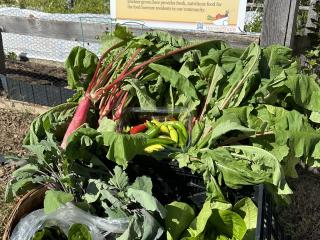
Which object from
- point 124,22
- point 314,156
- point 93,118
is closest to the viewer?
point 314,156

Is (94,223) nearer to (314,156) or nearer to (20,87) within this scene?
(314,156)

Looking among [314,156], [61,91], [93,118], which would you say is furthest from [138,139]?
[61,91]

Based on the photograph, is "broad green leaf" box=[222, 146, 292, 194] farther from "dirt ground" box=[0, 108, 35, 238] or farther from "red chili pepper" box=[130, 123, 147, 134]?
"dirt ground" box=[0, 108, 35, 238]

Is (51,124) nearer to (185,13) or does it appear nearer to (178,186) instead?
(178,186)

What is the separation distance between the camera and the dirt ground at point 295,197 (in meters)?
2.75

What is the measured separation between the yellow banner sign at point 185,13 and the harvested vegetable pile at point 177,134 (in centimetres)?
81

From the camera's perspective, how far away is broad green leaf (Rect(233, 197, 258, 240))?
2.20m

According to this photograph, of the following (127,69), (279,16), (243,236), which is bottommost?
(243,236)

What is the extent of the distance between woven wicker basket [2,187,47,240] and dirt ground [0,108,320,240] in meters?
0.38

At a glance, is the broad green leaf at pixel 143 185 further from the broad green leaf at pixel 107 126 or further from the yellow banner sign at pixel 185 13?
the yellow banner sign at pixel 185 13

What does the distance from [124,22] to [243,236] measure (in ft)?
7.80

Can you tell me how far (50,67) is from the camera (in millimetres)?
6258

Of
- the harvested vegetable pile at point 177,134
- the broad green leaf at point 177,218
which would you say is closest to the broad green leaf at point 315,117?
the harvested vegetable pile at point 177,134

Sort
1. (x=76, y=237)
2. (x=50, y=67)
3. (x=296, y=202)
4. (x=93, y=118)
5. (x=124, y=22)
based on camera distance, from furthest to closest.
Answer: (x=50, y=67) → (x=124, y=22) → (x=296, y=202) → (x=93, y=118) → (x=76, y=237)
